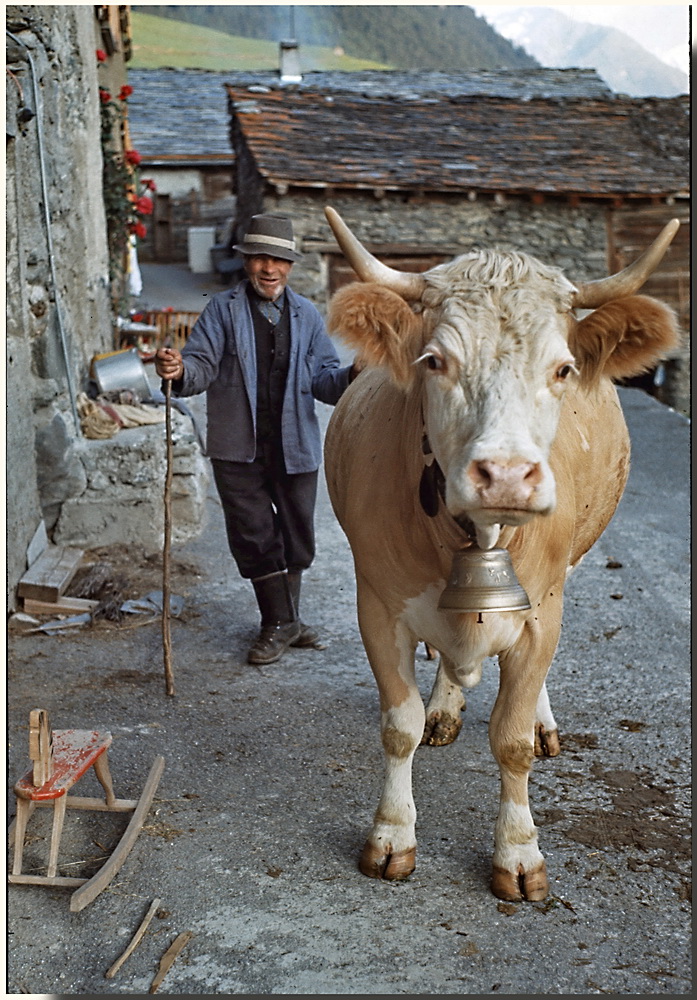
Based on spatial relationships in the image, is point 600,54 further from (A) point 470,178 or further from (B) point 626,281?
(B) point 626,281

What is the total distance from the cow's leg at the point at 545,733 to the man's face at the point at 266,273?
2.26 metres

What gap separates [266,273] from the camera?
4891 mm

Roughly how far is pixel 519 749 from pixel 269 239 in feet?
8.60

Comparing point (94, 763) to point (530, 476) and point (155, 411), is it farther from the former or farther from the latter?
point (155, 411)

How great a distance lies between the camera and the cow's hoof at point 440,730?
423cm

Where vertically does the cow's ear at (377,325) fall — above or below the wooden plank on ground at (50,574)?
above

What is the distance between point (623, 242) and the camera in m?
17.5

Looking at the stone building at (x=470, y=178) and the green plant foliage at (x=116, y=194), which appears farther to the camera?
the stone building at (x=470, y=178)

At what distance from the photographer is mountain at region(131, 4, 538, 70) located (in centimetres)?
9581

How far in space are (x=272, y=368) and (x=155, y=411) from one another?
8.32 ft

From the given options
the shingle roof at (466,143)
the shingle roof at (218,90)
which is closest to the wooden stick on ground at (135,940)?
the shingle roof at (466,143)

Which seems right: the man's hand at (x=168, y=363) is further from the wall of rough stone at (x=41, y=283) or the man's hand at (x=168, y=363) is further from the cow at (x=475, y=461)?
the wall of rough stone at (x=41, y=283)

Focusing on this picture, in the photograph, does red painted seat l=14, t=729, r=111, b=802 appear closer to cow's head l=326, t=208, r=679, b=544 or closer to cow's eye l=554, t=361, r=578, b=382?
cow's head l=326, t=208, r=679, b=544

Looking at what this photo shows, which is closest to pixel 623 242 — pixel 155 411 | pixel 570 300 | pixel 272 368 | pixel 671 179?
pixel 671 179
